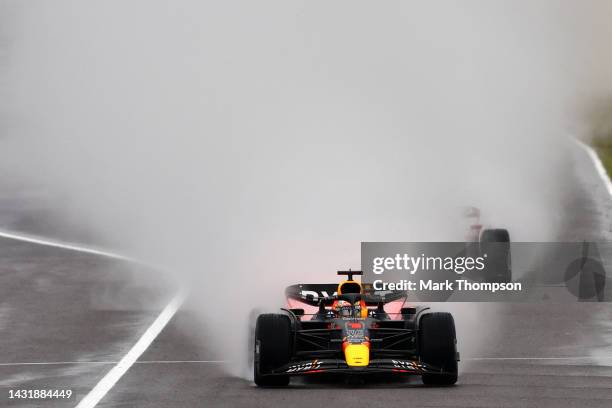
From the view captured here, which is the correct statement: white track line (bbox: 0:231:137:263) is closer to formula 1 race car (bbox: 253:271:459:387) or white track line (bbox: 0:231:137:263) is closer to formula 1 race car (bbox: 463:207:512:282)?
formula 1 race car (bbox: 463:207:512:282)

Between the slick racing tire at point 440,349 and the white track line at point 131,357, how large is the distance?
10.4 feet

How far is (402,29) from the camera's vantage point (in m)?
44.0

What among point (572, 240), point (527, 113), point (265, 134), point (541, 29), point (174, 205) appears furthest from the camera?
point (541, 29)

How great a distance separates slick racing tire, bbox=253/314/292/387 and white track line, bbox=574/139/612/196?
18.6 metres

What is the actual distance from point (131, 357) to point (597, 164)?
21.7 m

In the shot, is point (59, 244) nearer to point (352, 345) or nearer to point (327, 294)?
point (327, 294)

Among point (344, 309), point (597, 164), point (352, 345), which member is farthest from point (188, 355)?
point (597, 164)

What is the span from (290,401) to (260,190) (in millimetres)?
18555

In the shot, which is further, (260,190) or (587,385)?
(260,190)

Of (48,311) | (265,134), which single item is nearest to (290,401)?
(48,311)

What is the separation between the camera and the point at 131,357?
17500 millimetres

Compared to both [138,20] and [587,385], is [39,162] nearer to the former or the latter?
[138,20]

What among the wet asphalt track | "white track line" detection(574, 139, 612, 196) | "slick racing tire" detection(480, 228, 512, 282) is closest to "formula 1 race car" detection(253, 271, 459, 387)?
the wet asphalt track

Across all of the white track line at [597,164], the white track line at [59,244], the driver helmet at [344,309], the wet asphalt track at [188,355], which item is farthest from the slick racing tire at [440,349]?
the white track line at [597,164]
